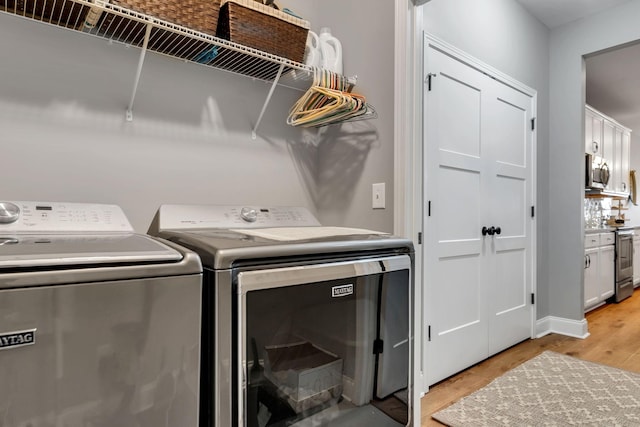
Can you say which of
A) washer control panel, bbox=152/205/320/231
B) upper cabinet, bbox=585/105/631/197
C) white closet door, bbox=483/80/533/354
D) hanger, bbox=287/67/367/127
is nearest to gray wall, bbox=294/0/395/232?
hanger, bbox=287/67/367/127

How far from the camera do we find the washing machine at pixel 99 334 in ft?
2.16

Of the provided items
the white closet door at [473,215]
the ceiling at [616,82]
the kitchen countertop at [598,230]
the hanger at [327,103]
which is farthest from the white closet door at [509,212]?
the hanger at [327,103]

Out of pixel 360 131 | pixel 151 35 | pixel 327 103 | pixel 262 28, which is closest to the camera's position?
pixel 151 35

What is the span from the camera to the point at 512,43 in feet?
9.38

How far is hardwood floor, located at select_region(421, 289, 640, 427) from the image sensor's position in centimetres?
210

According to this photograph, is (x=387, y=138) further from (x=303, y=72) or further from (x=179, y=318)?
(x=179, y=318)

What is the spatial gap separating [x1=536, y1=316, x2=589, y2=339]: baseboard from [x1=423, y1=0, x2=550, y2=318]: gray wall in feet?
0.23

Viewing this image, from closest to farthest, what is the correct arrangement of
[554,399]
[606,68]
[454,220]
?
1. [554,399]
2. [454,220]
3. [606,68]

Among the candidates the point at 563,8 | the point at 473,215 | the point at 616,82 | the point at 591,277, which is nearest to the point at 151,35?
the point at 473,215

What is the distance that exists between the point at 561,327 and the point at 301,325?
9.93ft

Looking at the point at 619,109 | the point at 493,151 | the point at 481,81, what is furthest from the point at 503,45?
the point at 619,109

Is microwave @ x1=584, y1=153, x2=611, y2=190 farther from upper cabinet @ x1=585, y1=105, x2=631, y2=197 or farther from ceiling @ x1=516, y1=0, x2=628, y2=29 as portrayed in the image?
ceiling @ x1=516, y1=0, x2=628, y2=29

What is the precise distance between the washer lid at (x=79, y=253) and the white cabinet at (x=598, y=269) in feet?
12.7

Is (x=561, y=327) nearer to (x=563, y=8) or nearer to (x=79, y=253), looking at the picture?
(x=563, y=8)
